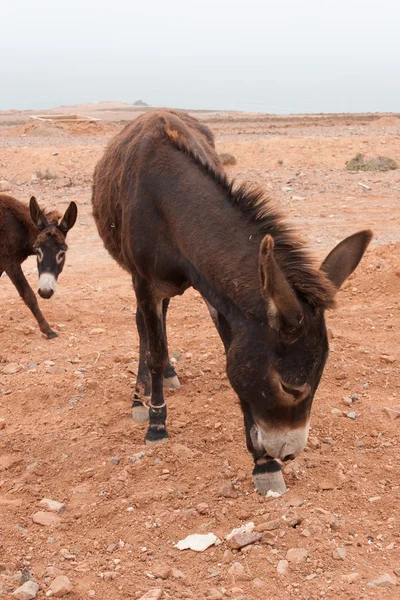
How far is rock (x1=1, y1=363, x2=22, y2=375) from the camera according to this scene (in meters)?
6.49

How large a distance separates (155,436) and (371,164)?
1414 centimetres

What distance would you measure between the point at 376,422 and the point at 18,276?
509 centimetres

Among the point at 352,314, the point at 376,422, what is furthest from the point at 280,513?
the point at 352,314

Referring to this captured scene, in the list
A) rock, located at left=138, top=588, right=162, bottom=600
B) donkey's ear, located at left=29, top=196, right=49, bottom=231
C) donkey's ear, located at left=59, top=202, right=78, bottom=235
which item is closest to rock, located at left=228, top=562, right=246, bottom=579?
rock, located at left=138, top=588, right=162, bottom=600

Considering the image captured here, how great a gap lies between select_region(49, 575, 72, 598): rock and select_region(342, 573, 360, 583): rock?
1482 millimetres

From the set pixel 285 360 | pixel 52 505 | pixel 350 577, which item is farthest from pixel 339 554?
pixel 52 505

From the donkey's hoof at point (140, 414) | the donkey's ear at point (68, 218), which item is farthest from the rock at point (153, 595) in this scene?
the donkey's ear at point (68, 218)

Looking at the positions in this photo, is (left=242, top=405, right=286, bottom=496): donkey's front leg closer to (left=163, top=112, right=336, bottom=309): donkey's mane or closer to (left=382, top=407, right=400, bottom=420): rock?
(left=163, top=112, right=336, bottom=309): donkey's mane

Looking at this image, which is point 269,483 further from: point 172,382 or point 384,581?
point 172,382

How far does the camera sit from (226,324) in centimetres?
394

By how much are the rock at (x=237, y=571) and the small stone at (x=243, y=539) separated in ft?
0.44

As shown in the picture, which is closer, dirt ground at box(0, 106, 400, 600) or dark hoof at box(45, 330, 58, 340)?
dirt ground at box(0, 106, 400, 600)

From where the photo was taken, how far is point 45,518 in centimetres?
414

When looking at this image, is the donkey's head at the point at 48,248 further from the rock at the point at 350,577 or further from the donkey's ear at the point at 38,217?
the rock at the point at 350,577
